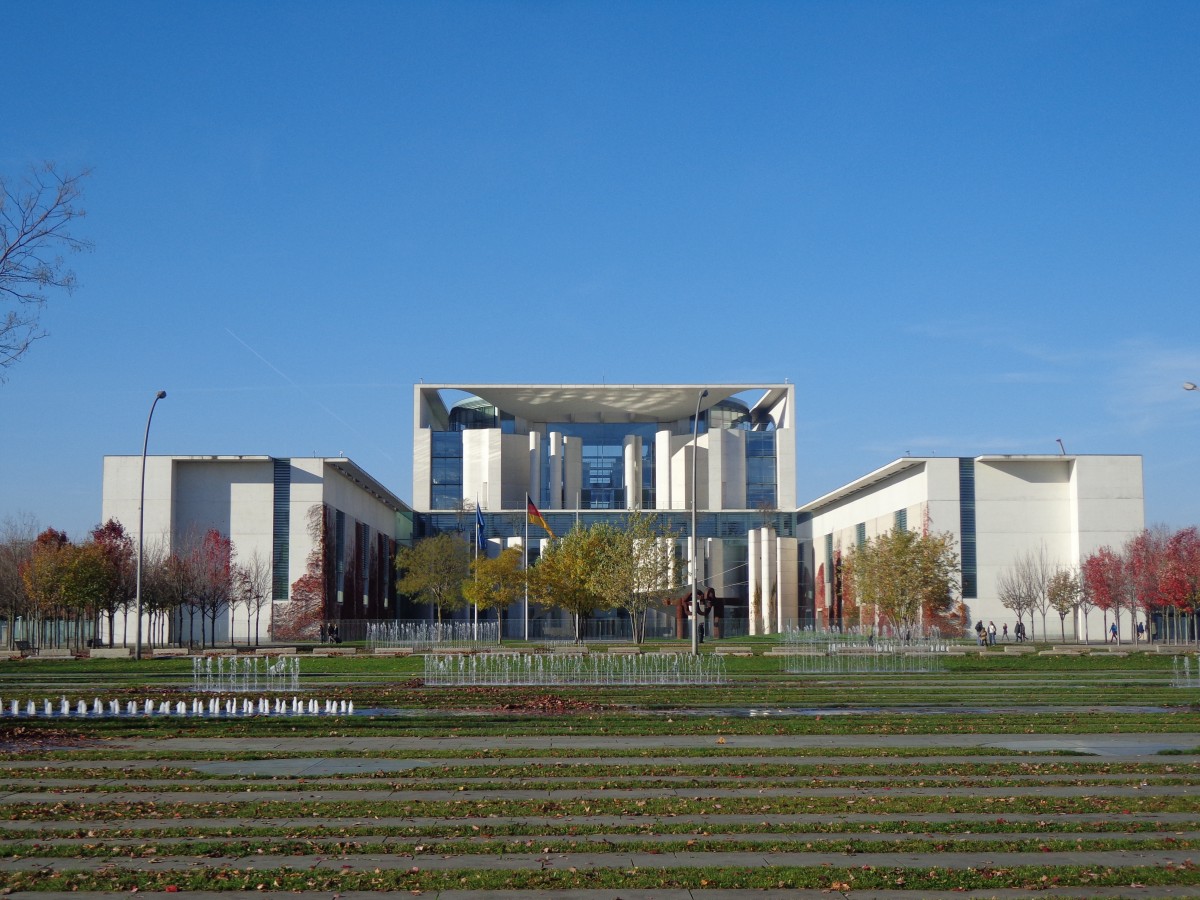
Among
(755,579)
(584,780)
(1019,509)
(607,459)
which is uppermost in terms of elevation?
(607,459)

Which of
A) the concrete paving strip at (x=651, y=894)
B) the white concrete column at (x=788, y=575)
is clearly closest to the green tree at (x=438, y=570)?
the white concrete column at (x=788, y=575)

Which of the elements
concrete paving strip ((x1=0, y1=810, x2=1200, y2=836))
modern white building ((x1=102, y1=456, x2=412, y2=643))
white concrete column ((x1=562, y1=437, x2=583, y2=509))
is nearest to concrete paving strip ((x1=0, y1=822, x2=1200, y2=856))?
concrete paving strip ((x1=0, y1=810, x2=1200, y2=836))

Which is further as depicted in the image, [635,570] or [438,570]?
[438,570]

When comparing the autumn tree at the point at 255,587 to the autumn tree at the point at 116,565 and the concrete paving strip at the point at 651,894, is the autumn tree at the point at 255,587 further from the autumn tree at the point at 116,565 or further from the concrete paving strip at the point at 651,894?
the concrete paving strip at the point at 651,894

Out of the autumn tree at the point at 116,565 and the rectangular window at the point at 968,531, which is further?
the rectangular window at the point at 968,531

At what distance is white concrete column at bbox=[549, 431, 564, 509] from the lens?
102312 millimetres

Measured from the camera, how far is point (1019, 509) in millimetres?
74188

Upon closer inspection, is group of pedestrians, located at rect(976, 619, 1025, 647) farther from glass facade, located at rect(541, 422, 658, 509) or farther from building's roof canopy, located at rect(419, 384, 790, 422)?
glass facade, located at rect(541, 422, 658, 509)

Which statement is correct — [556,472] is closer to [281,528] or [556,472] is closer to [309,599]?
[281,528]

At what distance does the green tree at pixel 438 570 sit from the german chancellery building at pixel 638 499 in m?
4.01

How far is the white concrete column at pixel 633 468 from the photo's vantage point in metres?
106

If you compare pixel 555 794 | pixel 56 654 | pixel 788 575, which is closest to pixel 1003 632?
pixel 788 575

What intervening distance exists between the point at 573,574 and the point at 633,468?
45.6 meters

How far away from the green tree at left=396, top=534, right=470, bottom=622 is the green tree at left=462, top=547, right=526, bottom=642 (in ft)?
22.2
